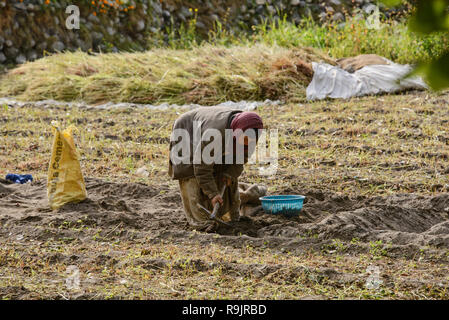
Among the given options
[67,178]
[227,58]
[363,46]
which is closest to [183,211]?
[67,178]

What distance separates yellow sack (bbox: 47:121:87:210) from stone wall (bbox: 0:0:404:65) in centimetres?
702

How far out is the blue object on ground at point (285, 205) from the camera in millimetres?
4582

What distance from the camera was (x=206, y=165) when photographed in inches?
163

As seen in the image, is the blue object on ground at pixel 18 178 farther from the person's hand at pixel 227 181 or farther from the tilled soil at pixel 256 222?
the person's hand at pixel 227 181

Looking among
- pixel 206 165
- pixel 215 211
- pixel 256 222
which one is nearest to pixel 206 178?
pixel 206 165

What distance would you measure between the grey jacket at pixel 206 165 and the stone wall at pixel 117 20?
A: 7.67m

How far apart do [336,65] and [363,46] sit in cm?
97

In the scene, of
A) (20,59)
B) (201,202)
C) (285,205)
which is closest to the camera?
(201,202)

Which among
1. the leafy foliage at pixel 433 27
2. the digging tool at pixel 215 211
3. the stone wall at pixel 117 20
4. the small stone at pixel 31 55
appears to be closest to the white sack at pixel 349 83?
the stone wall at pixel 117 20

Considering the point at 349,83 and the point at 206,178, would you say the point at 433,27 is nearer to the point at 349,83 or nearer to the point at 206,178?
the point at 206,178

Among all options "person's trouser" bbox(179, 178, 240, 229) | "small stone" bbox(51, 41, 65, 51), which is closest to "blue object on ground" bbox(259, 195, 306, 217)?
"person's trouser" bbox(179, 178, 240, 229)

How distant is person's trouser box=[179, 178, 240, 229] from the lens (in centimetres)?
441

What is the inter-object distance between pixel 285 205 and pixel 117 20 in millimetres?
9699
